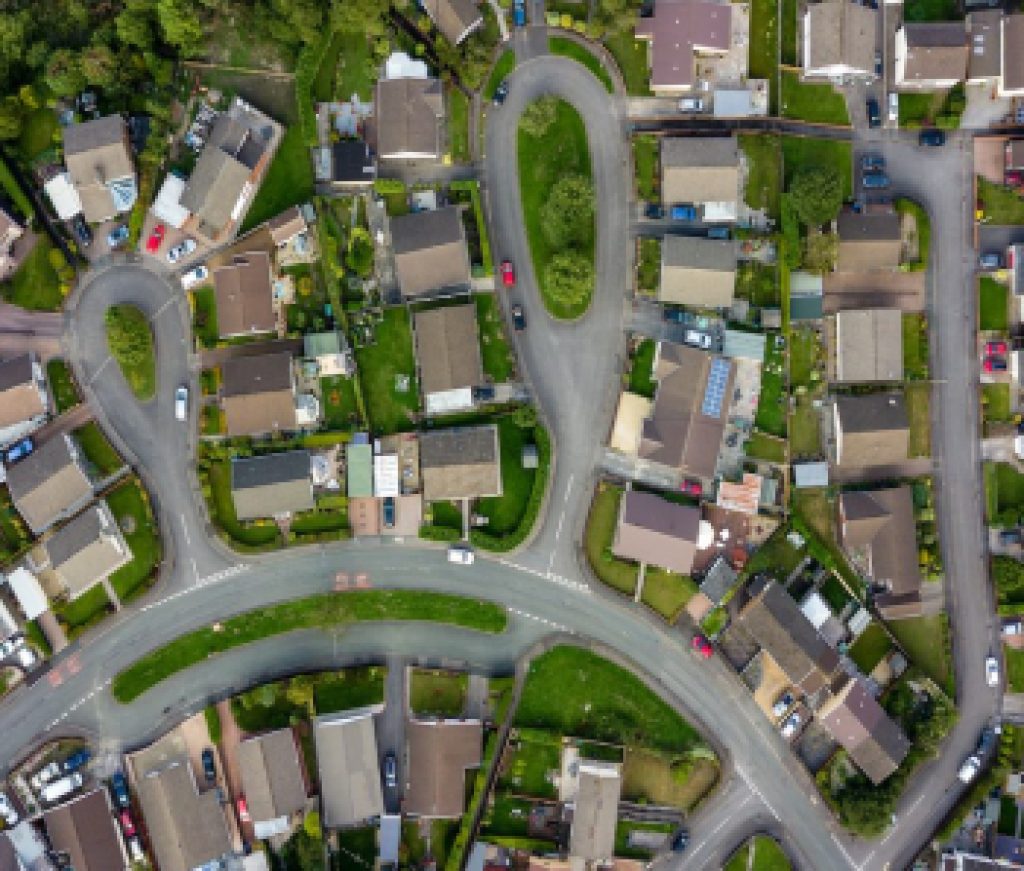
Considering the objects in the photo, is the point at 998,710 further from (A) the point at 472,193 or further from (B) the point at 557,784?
(A) the point at 472,193

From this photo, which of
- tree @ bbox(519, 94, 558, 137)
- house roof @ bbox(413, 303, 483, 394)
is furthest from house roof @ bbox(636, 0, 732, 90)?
house roof @ bbox(413, 303, 483, 394)

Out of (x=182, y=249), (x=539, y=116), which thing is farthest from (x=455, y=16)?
(x=182, y=249)

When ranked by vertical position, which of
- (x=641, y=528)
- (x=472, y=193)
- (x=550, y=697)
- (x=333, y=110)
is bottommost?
(x=550, y=697)

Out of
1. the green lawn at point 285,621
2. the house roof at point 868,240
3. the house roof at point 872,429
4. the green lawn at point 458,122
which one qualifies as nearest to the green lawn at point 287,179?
the green lawn at point 458,122

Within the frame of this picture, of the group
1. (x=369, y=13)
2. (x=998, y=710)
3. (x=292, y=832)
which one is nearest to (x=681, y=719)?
(x=998, y=710)

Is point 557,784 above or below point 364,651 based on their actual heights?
below

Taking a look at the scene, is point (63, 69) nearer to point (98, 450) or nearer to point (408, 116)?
point (408, 116)

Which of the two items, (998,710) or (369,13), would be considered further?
(998,710)
